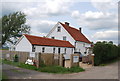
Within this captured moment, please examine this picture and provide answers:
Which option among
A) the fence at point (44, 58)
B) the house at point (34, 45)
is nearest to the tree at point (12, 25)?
the house at point (34, 45)

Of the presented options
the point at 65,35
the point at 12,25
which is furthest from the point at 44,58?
the point at 12,25

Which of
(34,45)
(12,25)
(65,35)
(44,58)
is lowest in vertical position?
(44,58)

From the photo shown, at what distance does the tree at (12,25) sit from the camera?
152 feet

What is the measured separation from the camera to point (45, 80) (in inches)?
391

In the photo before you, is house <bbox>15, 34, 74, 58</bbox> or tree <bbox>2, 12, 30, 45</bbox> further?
tree <bbox>2, 12, 30, 45</bbox>

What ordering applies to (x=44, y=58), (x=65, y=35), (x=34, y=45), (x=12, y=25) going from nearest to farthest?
(x=44, y=58), (x=34, y=45), (x=65, y=35), (x=12, y=25)

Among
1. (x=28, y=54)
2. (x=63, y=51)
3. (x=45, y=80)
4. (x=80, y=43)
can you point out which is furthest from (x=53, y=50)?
(x=45, y=80)

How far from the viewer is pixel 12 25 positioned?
47562 millimetres

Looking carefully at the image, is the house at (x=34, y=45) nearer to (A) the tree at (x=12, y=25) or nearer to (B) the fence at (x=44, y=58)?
(B) the fence at (x=44, y=58)

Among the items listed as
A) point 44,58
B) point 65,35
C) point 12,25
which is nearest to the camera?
point 44,58

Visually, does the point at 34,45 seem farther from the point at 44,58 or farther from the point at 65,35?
the point at 65,35

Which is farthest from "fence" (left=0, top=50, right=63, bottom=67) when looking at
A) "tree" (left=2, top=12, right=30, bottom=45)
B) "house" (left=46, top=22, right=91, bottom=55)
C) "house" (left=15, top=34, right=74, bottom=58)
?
"tree" (left=2, top=12, right=30, bottom=45)

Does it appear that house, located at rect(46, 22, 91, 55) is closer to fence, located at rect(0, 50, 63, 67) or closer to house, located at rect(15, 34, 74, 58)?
house, located at rect(15, 34, 74, 58)

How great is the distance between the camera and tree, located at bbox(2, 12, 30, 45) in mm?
46312
